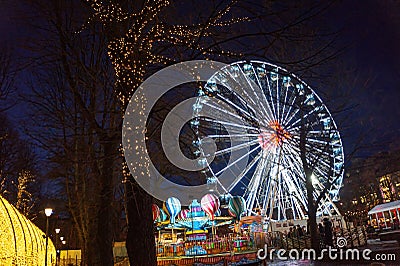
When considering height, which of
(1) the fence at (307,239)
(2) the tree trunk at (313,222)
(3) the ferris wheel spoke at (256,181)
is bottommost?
(1) the fence at (307,239)

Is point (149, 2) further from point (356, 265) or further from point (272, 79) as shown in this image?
point (272, 79)

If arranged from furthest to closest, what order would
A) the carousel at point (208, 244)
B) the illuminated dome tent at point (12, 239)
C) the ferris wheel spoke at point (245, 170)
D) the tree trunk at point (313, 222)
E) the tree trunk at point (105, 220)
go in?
the ferris wheel spoke at point (245, 170) → the carousel at point (208, 244) → the tree trunk at point (313, 222) → the illuminated dome tent at point (12, 239) → the tree trunk at point (105, 220)

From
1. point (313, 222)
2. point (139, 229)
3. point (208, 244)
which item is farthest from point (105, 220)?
point (313, 222)

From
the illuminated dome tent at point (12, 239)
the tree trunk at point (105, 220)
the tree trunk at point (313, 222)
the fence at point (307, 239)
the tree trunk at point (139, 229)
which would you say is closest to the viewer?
the tree trunk at point (139, 229)

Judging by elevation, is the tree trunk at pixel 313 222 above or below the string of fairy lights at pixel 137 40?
below

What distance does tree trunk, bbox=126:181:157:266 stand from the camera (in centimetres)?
483

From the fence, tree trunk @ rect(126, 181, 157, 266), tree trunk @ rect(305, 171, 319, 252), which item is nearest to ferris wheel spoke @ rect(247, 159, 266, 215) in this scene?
the fence

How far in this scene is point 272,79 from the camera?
17047 millimetres

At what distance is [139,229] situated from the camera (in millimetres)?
4902

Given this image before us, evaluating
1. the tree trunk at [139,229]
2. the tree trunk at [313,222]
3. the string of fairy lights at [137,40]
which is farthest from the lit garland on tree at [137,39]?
the tree trunk at [313,222]

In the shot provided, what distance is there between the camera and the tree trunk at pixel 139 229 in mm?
4828

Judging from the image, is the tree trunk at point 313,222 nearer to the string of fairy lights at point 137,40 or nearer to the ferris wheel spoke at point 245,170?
the ferris wheel spoke at point 245,170

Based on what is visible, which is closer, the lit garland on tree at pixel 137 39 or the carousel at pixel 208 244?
the lit garland on tree at pixel 137 39

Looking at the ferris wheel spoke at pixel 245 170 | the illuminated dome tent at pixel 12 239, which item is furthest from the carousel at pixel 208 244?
the illuminated dome tent at pixel 12 239
